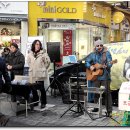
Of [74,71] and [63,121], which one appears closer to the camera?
[63,121]

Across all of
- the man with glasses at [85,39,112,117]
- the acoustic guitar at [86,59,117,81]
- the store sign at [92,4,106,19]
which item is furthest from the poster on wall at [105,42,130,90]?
the store sign at [92,4,106,19]

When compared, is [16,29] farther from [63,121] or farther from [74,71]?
[63,121]

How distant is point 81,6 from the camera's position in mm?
13586

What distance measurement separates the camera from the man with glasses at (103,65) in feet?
23.3

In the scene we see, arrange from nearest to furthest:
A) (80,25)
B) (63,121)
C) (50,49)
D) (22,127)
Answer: (22,127) → (63,121) → (50,49) → (80,25)

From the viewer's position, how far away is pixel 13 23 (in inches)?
517

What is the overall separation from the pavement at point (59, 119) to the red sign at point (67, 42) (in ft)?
19.7

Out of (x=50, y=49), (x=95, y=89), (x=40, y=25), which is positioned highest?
(x=40, y=25)

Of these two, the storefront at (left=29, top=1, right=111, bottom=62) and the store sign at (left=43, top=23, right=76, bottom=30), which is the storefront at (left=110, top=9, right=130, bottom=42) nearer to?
the storefront at (left=29, top=1, right=111, bottom=62)

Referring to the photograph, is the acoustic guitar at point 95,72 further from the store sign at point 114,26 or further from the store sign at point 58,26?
the store sign at point 114,26

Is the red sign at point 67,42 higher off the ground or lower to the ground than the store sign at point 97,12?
lower

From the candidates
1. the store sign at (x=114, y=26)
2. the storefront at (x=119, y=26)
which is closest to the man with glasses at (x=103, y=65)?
the storefront at (x=119, y=26)

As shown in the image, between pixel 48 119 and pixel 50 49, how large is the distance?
327cm

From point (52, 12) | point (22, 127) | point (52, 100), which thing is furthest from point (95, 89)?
point (52, 12)
